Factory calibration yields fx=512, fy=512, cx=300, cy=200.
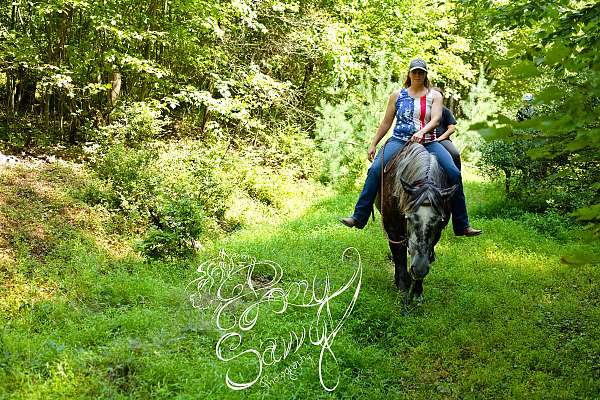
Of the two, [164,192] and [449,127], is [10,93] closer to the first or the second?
[164,192]

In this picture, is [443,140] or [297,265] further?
[297,265]

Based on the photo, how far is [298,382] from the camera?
428cm

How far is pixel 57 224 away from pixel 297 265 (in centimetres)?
358

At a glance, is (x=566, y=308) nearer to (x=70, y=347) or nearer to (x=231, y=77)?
(x=70, y=347)

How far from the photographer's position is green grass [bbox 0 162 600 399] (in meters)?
4.24

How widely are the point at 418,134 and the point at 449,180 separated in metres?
0.65

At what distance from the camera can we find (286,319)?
17.5ft

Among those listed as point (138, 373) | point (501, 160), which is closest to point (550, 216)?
point (501, 160)

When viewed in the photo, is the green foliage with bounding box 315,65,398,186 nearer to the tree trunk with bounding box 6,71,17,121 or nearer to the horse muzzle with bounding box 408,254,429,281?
the tree trunk with bounding box 6,71,17,121

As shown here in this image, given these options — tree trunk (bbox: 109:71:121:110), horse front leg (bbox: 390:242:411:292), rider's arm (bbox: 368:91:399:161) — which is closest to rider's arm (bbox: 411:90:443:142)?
rider's arm (bbox: 368:91:399:161)

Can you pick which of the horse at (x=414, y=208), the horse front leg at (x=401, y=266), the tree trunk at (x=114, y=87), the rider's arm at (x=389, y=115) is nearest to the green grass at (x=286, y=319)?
the horse front leg at (x=401, y=266)

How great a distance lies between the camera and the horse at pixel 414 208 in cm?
516

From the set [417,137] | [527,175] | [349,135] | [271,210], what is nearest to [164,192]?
[271,210]

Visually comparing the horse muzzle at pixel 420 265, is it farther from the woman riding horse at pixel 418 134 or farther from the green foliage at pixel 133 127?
the green foliage at pixel 133 127
